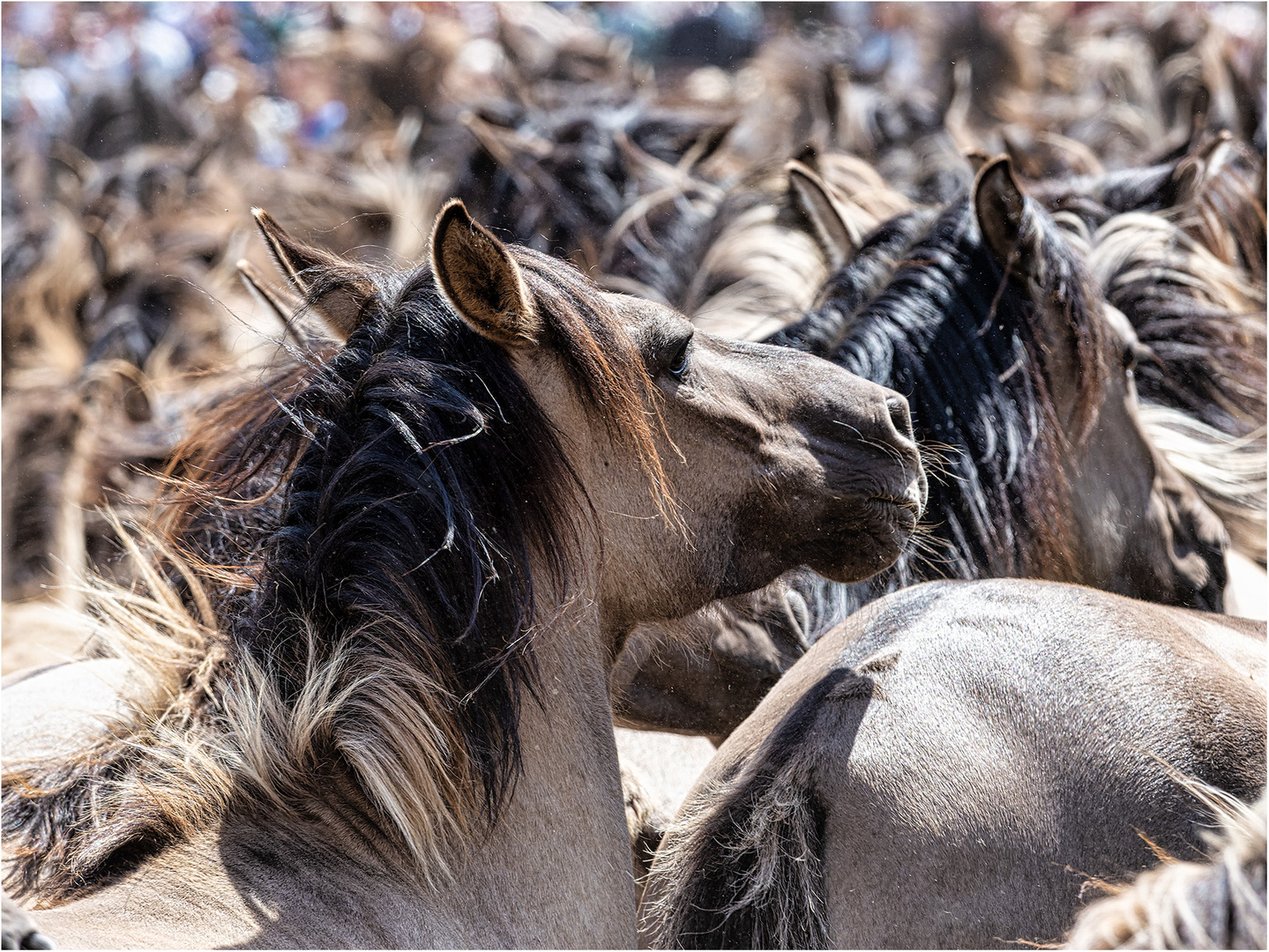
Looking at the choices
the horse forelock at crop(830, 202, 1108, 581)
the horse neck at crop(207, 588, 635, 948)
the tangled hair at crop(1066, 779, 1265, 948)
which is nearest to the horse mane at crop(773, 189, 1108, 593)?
the horse forelock at crop(830, 202, 1108, 581)

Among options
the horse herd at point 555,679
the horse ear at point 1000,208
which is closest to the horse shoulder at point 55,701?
the horse herd at point 555,679

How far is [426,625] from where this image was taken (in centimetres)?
154

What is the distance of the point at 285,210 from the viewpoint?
24.1ft

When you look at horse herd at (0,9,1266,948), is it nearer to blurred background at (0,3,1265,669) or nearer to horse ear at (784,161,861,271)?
blurred background at (0,3,1265,669)

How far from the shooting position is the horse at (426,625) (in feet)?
4.78

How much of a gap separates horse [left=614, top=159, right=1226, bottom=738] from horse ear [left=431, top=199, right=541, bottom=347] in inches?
38.2

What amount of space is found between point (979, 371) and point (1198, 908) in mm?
1717

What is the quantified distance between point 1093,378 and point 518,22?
9.11m

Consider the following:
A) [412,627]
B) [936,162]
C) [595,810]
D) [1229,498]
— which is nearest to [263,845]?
[412,627]

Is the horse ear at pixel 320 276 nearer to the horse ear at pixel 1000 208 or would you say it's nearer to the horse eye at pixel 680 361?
the horse eye at pixel 680 361

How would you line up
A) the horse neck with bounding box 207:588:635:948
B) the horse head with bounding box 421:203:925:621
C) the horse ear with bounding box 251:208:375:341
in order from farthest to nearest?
the horse ear with bounding box 251:208:375:341 < the horse head with bounding box 421:203:925:621 < the horse neck with bounding box 207:588:635:948

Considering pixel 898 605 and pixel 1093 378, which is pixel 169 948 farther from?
pixel 1093 378

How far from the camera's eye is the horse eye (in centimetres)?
180

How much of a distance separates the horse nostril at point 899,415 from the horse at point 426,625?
0.40 ft
